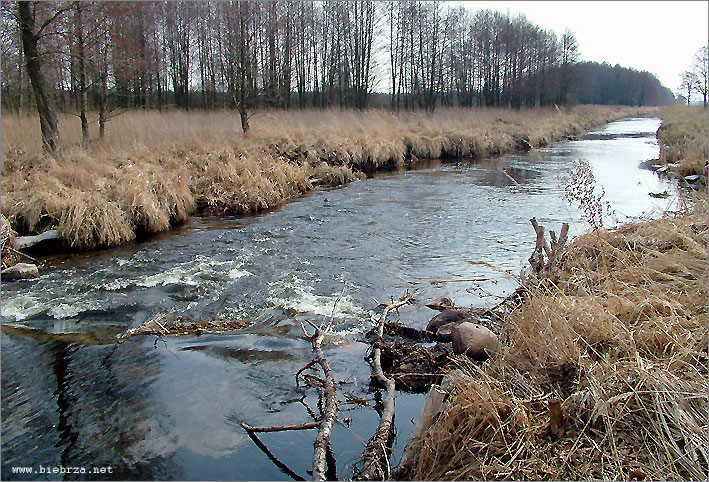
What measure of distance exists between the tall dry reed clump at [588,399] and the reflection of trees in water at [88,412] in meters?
1.69

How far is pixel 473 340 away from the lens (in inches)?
144

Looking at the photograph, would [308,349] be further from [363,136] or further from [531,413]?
[363,136]

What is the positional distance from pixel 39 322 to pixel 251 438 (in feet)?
9.69

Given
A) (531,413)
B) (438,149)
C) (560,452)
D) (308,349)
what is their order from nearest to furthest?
(560,452) → (531,413) → (308,349) → (438,149)

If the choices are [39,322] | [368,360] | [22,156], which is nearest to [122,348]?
[39,322]

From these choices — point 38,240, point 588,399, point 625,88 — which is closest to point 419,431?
point 588,399

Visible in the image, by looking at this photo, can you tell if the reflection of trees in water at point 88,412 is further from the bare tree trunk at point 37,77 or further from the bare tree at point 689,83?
the bare tree at point 689,83

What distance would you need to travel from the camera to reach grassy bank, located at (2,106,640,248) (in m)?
7.68

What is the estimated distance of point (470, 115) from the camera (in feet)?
85.6

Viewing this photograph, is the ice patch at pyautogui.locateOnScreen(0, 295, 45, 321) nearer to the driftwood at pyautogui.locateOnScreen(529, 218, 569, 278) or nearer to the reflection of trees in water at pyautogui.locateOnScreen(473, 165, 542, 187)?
the driftwood at pyautogui.locateOnScreen(529, 218, 569, 278)

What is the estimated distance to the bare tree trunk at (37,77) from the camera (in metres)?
9.41

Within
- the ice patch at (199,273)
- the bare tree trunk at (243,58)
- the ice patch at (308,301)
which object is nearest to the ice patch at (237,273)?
the ice patch at (199,273)

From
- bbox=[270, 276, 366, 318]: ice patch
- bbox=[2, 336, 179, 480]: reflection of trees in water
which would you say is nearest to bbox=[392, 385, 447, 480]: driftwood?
bbox=[2, 336, 179, 480]: reflection of trees in water

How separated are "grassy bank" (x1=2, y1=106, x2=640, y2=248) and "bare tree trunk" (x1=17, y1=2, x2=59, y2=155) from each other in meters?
0.28
